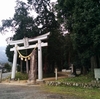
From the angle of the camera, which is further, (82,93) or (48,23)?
(48,23)

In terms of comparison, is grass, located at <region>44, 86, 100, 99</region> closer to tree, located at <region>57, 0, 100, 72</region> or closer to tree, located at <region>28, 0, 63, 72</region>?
tree, located at <region>57, 0, 100, 72</region>

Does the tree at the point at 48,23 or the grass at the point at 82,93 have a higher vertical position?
the tree at the point at 48,23

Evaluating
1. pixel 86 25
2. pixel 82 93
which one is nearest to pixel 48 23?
pixel 86 25

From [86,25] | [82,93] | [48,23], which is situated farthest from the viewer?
[48,23]

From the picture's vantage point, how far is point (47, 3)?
2372 centimetres

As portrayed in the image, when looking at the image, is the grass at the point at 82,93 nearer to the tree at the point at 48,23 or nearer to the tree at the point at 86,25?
the tree at the point at 86,25

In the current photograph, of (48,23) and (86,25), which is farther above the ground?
(48,23)

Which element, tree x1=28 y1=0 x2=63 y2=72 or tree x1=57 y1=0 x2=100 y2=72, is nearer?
tree x1=57 y1=0 x2=100 y2=72

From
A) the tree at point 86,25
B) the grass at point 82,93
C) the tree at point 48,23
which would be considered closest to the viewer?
the grass at point 82,93

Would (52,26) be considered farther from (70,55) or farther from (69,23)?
(69,23)

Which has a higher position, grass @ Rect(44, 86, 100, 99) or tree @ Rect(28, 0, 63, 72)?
tree @ Rect(28, 0, 63, 72)

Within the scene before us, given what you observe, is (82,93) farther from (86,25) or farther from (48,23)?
(48,23)

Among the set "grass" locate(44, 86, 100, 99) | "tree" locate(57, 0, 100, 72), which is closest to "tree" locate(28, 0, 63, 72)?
"tree" locate(57, 0, 100, 72)

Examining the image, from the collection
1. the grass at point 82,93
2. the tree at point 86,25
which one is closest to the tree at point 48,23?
the tree at point 86,25
